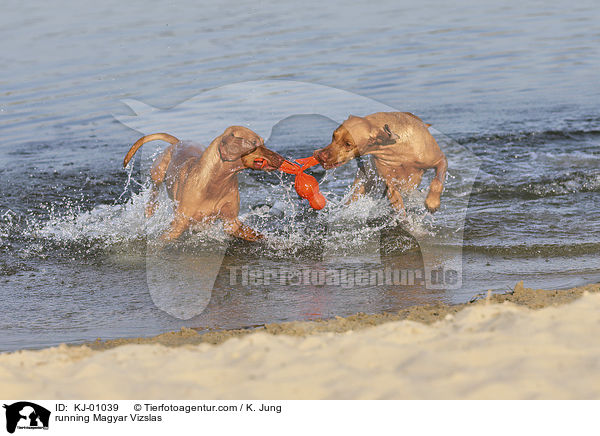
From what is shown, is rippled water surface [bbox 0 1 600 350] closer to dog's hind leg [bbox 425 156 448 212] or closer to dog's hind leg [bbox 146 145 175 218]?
dog's hind leg [bbox 146 145 175 218]

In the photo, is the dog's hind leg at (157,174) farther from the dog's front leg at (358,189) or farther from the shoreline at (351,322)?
the shoreline at (351,322)

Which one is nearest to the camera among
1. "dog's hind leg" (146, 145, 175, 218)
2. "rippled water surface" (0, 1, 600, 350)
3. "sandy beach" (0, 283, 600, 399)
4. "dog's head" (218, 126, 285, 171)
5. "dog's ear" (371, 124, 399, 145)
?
"sandy beach" (0, 283, 600, 399)

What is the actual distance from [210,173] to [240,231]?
0.67 meters

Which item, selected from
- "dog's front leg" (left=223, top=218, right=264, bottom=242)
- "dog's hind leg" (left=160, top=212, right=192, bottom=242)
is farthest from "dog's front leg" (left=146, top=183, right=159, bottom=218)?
"dog's front leg" (left=223, top=218, right=264, bottom=242)

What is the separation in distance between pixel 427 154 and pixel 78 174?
4.89 metres

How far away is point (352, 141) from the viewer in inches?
245

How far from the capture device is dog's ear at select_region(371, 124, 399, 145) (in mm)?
6383

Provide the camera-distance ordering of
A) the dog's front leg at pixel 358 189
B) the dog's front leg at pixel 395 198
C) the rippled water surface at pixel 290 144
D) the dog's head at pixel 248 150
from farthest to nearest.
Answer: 1. the dog's front leg at pixel 358 189
2. the dog's front leg at pixel 395 198
3. the dog's head at pixel 248 150
4. the rippled water surface at pixel 290 144

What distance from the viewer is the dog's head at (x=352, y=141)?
20.3ft

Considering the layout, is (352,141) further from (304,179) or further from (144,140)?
(144,140)

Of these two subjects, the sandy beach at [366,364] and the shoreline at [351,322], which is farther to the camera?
the shoreline at [351,322]
